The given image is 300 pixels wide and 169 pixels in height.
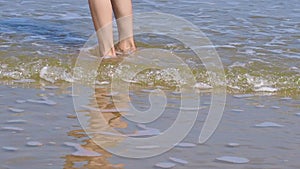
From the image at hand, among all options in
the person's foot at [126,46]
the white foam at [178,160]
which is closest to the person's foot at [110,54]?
the person's foot at [126,46]

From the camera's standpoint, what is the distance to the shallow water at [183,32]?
5520 millimetres

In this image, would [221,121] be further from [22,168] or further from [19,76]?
[19,76]

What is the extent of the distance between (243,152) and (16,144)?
3.70ft

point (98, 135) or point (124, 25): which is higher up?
point (124, 25)

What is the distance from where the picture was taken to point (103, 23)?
6.05 metres

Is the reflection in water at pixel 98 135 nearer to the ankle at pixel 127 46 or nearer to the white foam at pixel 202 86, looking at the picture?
the white foam at pixel 202 86

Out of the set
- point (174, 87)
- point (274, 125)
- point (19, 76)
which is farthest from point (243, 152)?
point (19, 76)

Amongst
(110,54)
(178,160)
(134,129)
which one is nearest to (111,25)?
(110,54)

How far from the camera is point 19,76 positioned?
5.51 meters

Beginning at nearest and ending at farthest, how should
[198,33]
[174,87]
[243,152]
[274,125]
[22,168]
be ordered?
[22,168] < [243,152] < [274,125] < [174,87] < [198,33]

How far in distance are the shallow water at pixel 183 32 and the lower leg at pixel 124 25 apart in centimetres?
28

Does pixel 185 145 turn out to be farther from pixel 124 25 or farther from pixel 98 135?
pixel 124 25

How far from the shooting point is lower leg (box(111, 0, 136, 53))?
20.6 ft

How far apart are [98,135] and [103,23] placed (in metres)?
2.10
